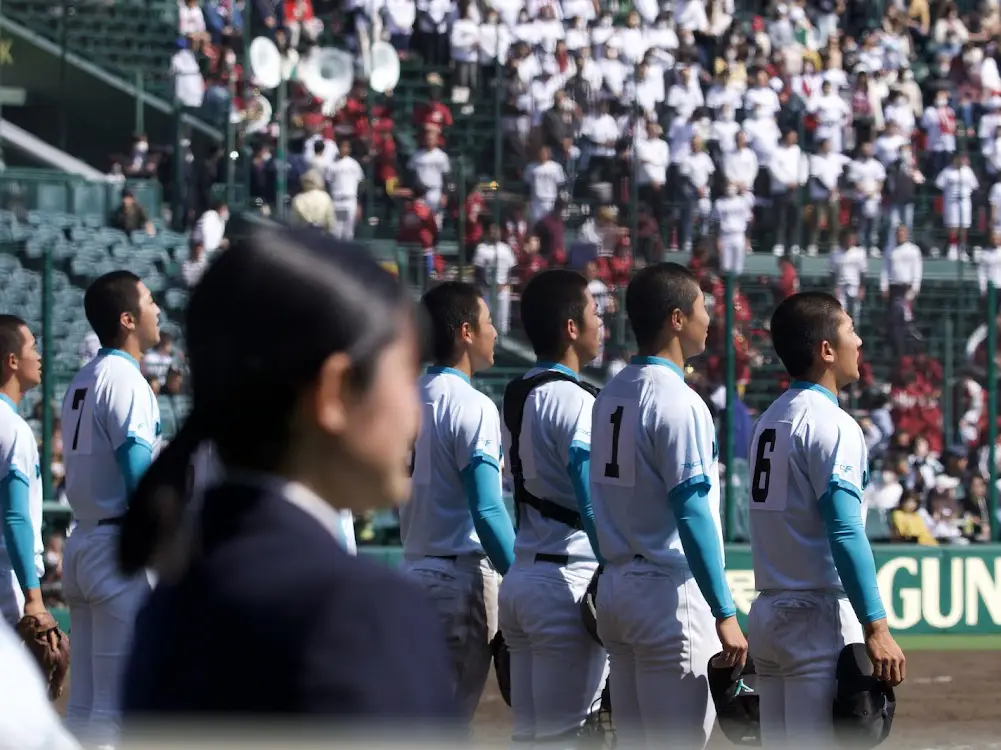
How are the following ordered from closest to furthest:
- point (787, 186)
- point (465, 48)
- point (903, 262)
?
point (903, 262) → point (787, 186) → point (465, 48)

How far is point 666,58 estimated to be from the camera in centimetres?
2066

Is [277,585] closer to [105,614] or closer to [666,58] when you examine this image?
[105,614]

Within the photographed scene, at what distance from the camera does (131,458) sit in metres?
Answer: 7.02

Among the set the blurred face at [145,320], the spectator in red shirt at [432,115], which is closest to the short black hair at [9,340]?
the blurred face at [145,320]

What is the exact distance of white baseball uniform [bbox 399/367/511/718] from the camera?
6.88m

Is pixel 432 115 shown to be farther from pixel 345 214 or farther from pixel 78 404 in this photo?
pixel 78 404

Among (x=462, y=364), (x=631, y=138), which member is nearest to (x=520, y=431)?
(x=462, y=364)

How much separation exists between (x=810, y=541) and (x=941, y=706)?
521cm

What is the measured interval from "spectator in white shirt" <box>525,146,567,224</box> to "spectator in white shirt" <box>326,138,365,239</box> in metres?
1.81

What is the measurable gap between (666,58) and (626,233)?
3.84 meters

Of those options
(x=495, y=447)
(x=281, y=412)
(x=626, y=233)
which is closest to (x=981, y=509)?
(x=626, y=233)

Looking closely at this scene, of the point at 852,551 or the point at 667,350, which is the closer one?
the point at 852,551

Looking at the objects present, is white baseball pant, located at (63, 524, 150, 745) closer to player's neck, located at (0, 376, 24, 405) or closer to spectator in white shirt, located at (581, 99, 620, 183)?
player's neck, located at (0, 376, 24, 405)

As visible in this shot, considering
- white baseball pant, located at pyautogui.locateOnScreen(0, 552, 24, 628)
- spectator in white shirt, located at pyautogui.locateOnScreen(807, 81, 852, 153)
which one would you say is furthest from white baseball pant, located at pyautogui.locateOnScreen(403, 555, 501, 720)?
spectator in white shirt, located at pyautogui.locateOnScreen(807, 81, 852, 153)
